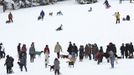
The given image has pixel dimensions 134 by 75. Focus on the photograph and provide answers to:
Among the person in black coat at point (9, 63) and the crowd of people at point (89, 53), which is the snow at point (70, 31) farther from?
the person in black coat at point (9, 63)

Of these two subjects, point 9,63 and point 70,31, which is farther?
point 70,31

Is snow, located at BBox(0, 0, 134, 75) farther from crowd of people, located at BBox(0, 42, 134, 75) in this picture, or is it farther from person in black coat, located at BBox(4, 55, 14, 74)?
person in black coat, located at BBox(4, 55, 14, 74)

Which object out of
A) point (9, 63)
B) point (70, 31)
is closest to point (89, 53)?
point (9, 63)

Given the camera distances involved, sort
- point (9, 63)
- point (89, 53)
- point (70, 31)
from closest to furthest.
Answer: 1. point (9, 63)
2. point (89, 53)
3. point (70, 31)

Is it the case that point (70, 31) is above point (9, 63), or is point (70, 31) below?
below

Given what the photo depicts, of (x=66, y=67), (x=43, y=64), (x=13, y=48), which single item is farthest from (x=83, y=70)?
(x=13, y=48)

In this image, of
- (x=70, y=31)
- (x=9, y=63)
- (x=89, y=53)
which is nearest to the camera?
(x=9, y=63)

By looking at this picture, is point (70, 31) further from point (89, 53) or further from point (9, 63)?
point (9, 63)

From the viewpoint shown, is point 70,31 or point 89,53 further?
point 70,31

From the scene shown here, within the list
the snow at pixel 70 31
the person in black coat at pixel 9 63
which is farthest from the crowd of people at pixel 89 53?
the snow at pixel 70 31

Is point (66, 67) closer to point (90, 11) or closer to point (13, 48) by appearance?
point (13, 48)

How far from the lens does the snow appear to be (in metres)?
35.8

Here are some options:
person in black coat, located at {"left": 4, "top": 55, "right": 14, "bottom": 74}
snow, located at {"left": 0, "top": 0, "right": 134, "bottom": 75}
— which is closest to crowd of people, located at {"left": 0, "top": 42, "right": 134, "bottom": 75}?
person in black coat, located at {"left": 4, "top": 55, "right": 14, "bottom": 74}

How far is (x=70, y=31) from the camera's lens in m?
49.6
